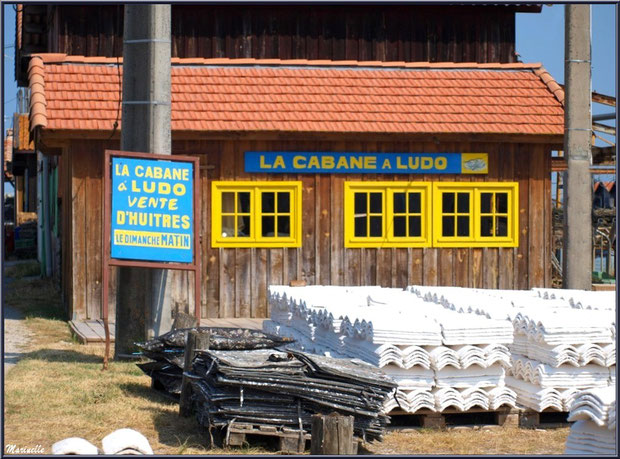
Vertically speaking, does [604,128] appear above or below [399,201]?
above

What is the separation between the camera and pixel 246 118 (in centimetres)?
1803

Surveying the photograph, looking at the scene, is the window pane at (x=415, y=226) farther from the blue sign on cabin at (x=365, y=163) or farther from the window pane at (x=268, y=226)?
the window pane at (x=268, y=226)

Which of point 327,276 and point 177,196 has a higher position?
point 177,196

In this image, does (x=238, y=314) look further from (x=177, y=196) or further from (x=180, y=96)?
(x=177, y=196)

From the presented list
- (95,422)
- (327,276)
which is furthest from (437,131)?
(95,422)

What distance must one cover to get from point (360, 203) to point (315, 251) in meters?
1.18

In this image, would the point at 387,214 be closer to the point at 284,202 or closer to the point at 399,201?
the point at 399,201

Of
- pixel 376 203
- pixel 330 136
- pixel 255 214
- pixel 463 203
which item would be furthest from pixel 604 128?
pixel 255 214

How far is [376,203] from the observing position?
18.7 m

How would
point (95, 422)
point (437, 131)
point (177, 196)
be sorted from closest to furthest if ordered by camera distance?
point (95, 422) < point (177, 196) < point (437, 131)

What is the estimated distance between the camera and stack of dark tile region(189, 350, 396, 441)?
8.66 meters

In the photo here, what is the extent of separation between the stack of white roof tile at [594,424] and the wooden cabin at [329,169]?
11.2m

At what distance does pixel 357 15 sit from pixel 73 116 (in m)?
6.93

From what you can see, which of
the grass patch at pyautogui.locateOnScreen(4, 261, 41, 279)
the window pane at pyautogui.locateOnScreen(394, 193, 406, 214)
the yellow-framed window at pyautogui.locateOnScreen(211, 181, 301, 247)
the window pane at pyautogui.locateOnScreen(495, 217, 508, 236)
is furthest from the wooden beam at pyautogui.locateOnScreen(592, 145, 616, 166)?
the grass patch at pyautogui.locateOnScreen(4, 261, 41, 279)
